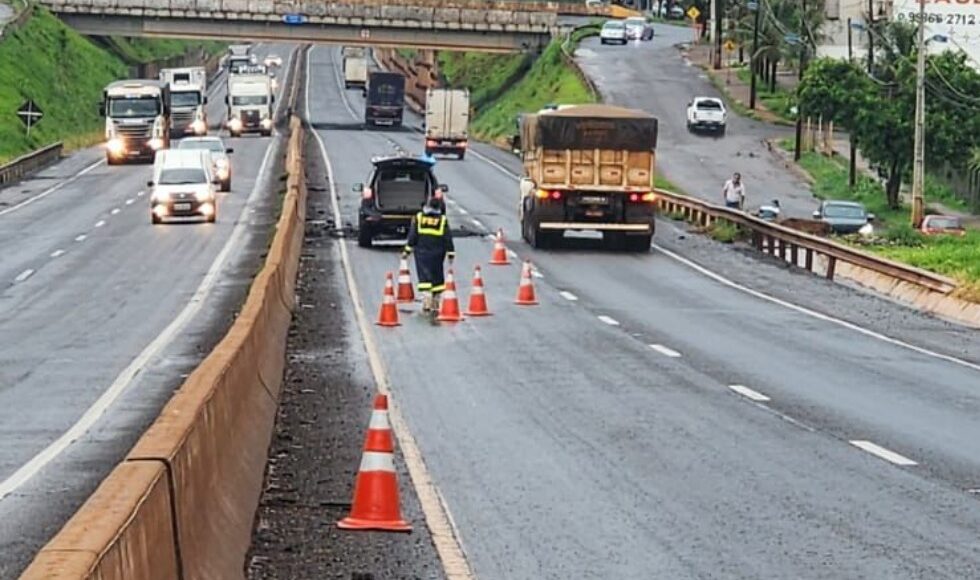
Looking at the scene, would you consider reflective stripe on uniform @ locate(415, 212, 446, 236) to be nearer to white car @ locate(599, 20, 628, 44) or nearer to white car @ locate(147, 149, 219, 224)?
white car @ locate(147, 149, 219, 224)

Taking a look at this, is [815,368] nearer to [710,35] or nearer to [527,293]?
[527,293]

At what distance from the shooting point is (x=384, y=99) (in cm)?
11612

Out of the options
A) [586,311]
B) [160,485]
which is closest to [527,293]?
[586,311]

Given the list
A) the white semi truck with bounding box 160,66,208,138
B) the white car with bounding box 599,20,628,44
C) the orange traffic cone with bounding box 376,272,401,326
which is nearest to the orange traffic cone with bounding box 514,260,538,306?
the orange traffic cone with bounding box 376,272,401,326

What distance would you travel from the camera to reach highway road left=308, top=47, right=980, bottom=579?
1140cm

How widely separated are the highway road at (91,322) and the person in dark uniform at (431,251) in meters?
2.92

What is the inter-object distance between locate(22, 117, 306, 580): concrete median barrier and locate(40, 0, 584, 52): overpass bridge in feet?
316

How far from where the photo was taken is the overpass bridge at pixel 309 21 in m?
112

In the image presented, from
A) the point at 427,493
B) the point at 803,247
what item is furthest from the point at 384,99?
the point at 427,493

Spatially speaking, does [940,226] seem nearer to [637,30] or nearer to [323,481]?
[323,481]

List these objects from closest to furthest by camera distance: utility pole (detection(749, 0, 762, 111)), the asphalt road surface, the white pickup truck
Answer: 1. the asphalt road surface
2. the white pickup truck
3. utility pole (detection(749, 0, 762, 111))

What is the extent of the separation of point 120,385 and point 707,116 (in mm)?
73806

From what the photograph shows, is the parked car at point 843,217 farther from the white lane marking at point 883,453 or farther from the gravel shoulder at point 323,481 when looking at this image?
the white lane marking at point 883,453

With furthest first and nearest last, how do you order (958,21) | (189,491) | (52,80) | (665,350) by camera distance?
(52,80)
(958,21)
(665,350)
(189,491)
